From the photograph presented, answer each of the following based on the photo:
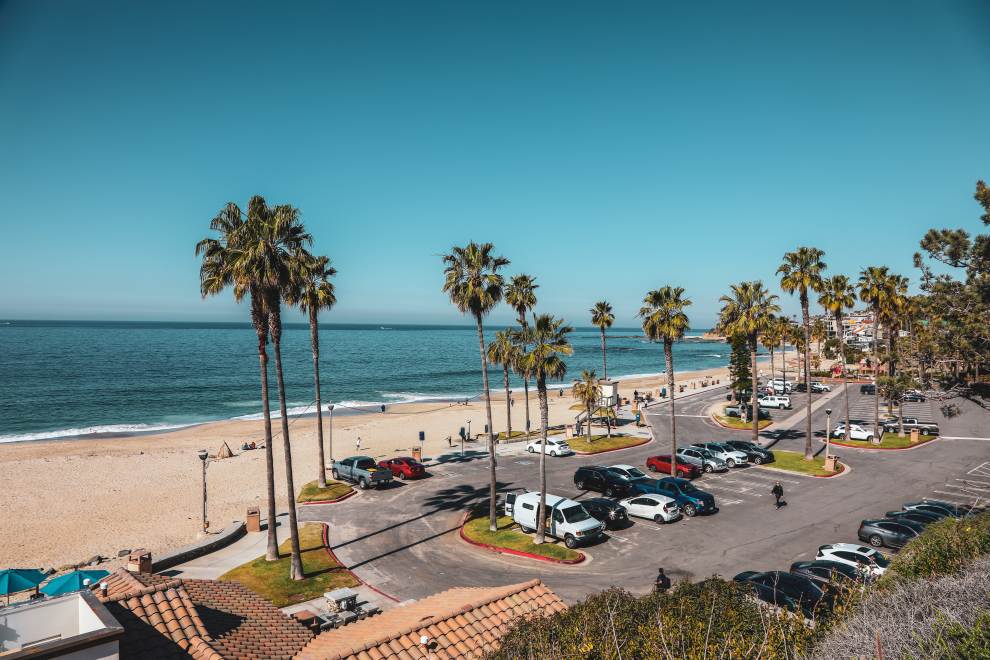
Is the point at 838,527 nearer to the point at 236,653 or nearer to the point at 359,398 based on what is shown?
the point at 236,653

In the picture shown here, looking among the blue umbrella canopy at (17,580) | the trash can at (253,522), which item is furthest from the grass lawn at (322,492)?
the blue umbrella canopy at (17,580)

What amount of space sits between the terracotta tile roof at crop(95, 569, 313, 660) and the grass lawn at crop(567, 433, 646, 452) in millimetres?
33491

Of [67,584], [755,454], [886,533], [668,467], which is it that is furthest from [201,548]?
[755,454]

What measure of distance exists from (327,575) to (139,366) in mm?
120411

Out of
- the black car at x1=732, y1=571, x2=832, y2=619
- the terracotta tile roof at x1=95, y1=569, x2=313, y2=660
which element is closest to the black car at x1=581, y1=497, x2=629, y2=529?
the black car at x1=732, y1=571, x2=832, y2=619

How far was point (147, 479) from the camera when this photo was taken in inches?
1565

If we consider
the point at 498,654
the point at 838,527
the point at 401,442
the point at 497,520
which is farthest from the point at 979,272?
the point at 401,442

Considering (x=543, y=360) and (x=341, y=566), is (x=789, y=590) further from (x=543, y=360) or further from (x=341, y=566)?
(x=341, y=566)

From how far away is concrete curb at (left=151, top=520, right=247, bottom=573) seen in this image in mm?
23047

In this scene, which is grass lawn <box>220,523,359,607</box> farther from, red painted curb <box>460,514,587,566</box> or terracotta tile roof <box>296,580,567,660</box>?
terracotta tile roof <box>296,580,567,660</box>

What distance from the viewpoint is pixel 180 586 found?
44.6 ft

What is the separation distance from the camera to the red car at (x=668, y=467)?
3669 cm

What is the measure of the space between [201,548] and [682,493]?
2306cm

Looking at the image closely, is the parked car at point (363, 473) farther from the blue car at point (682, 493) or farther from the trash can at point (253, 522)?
the blue car at point (682, 493)
